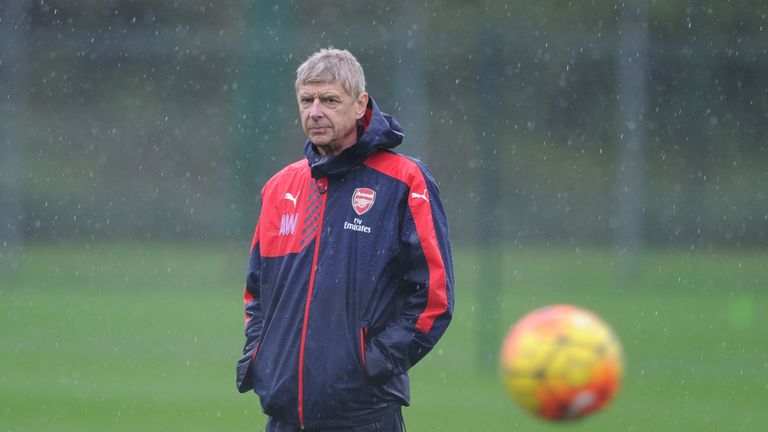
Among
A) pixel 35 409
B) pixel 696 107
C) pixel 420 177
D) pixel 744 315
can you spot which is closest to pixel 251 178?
pixel 35 409

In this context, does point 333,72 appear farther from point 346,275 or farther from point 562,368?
point 562,368

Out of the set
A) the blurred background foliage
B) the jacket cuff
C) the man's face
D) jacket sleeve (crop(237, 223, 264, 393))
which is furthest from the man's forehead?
the blurred background foliage

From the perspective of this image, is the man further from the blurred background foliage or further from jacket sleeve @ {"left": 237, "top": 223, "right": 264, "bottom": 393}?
the blurred background foliage

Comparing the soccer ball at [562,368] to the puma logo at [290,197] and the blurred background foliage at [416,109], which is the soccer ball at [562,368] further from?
the blurred background foliage at [416,109]

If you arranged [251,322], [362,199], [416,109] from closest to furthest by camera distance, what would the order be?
[362,199] < [251,322] < [416,109]

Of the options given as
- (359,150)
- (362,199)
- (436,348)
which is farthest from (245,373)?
(436,348)

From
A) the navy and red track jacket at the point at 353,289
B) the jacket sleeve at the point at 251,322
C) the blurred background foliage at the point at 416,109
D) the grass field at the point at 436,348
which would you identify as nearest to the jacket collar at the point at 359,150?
the navy and red track jacket at the point at 353,289

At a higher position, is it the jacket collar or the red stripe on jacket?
the jacket collar

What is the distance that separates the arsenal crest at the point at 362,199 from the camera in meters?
4.11

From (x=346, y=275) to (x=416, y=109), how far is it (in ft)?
24.5

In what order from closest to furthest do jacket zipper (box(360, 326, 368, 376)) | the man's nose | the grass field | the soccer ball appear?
1. the soccer ball
2. jacket zipper (box(360, 326, 368, 376))
3. the man's nose
4. the grass field

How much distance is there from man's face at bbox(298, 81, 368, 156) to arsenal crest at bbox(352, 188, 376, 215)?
0.18 m

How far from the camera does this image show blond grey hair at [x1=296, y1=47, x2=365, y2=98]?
420 cm

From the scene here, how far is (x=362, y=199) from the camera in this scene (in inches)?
163
